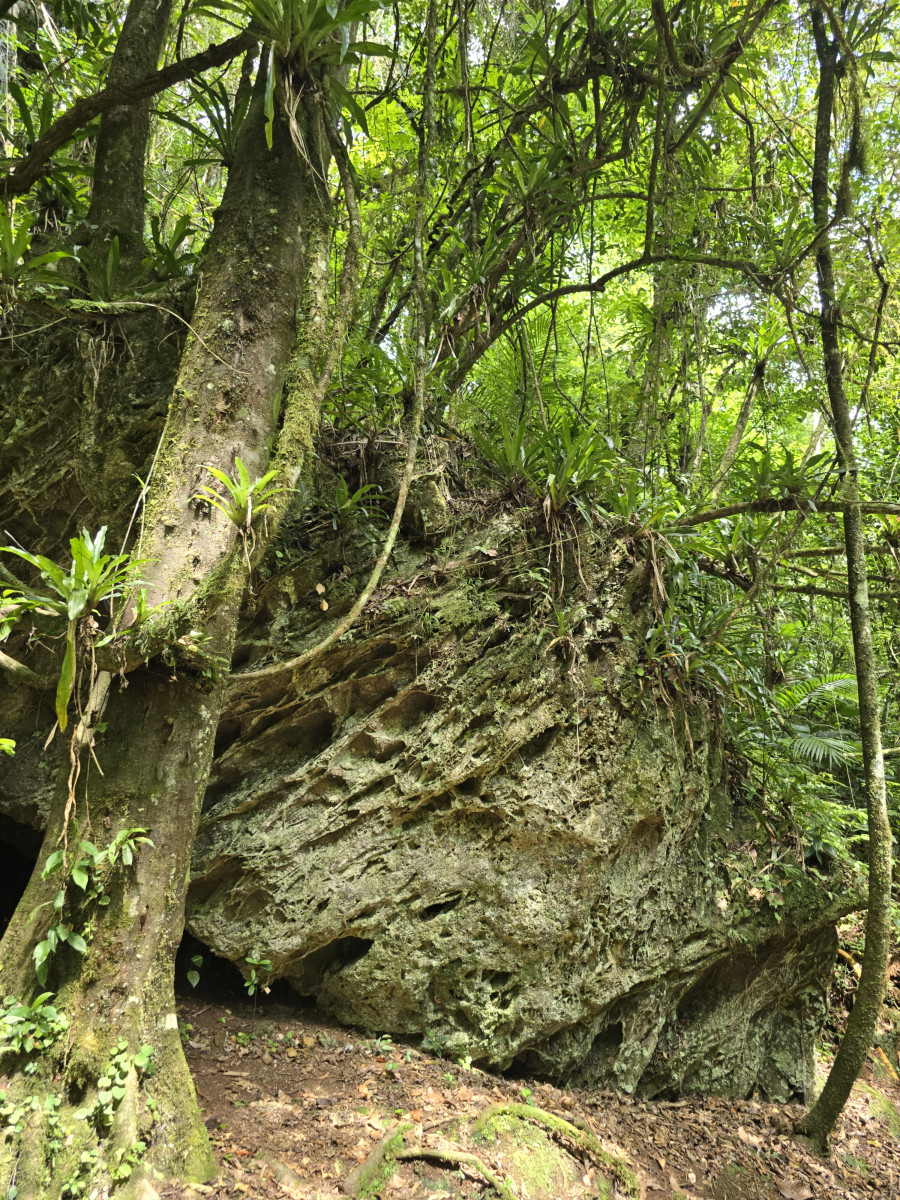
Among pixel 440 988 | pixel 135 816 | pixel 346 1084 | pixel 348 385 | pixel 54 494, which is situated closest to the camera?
pixel 135 816

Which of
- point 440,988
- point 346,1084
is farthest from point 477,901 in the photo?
point 346,1084

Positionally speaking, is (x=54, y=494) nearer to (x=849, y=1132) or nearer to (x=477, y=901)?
(x=477, y=901)

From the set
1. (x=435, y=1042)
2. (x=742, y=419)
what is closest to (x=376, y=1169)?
(x=435, y=1042)

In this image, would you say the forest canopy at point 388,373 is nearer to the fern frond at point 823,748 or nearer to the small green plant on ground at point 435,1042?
the fern frond at point 823,748

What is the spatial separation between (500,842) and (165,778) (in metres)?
1.75

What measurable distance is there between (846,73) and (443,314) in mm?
2563

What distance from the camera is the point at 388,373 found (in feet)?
13.6

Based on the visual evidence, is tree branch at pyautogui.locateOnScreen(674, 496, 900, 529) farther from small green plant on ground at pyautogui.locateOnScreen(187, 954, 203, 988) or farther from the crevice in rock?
small green plant on ground at pyautogui.locateOnScreen(187, 954, 203, 988)

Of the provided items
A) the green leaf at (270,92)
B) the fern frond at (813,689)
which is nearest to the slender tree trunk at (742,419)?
the fern frond at (813,689)

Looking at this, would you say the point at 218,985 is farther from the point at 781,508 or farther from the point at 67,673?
the point at 781,508

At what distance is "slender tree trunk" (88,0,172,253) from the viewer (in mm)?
3814

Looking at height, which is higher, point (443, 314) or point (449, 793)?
point (443, 314)

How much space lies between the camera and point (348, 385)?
4152mm

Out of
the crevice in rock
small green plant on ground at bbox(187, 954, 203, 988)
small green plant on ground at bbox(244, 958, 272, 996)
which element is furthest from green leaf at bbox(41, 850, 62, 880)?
the crevice in rock
